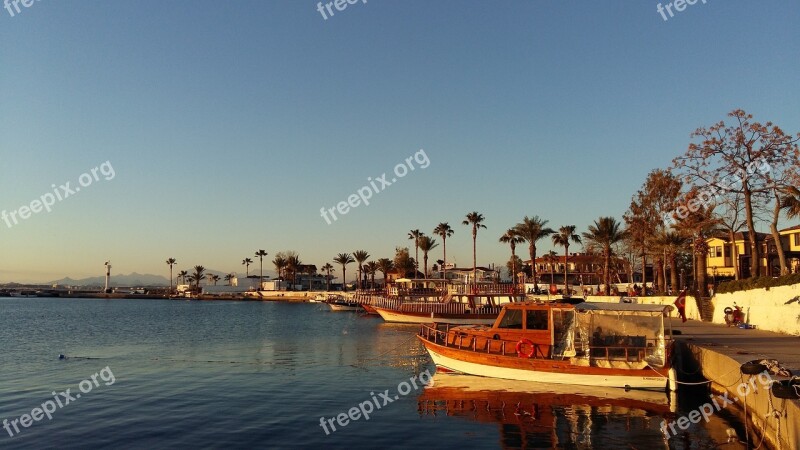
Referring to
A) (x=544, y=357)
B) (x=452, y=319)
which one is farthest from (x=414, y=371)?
(x=452, y=319)

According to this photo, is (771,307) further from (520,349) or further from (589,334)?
(520,349)

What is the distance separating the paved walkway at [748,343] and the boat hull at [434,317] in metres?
24.8

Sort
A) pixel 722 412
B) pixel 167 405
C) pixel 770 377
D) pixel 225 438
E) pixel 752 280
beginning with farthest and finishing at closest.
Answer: pixel 752 280
pixel 167 405
pixel 722 412
pixel 225 438
pixel 770 377

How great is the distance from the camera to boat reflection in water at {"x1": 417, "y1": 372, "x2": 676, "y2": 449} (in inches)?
597

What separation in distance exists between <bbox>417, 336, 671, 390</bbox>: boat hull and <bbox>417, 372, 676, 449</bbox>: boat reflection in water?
25 centimetres

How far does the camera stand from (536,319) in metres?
22.6

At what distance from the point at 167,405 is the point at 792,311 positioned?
83.7 ft

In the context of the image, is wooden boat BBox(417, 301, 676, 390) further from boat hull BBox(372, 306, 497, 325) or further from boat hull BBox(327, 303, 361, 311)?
boat hull BBox(327, 303, 361, 311)

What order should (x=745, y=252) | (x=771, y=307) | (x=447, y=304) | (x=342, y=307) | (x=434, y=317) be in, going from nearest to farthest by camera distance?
(x=771, y=307) → (x=434, y=317) → (x=447, y=304) → (x=745, y=252) → (x=342, y=307)

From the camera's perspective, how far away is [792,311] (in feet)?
80.9

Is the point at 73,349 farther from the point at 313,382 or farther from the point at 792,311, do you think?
the point at 792,311

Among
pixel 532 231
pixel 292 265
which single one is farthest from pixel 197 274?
pixel 532 231

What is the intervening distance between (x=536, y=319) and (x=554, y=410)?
487 centimetres

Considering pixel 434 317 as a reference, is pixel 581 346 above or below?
above
